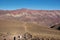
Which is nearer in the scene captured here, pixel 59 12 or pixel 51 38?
pixel 51 38

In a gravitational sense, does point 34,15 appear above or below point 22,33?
above

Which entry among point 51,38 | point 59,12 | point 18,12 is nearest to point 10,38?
point 51,38

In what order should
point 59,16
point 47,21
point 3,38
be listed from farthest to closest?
point 59,16 → point 47,21 → point 3,38

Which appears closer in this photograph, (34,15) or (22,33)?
(22,33)

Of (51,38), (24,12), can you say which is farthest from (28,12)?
(51,38)

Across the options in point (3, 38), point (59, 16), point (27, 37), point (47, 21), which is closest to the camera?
point (3, 38)

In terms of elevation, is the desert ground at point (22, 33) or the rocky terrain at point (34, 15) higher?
the rocky terrain at point (34, 15)

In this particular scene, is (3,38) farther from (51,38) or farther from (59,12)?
(59,12)

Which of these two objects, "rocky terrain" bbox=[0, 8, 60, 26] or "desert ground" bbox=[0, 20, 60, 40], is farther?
"rocky terrain" bbox=[0, 8, 60, 26]

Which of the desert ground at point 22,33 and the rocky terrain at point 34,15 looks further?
the rocky terrain at point 34,15

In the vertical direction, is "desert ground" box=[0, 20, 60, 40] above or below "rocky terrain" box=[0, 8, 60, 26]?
below
